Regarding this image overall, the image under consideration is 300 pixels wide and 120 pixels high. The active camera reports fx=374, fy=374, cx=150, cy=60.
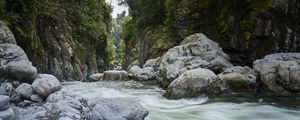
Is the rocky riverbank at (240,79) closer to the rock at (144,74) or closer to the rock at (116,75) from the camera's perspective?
the rock at (144,74)

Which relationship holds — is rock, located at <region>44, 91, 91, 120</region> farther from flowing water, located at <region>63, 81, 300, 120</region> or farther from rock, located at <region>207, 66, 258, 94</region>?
rock, located at <region>207, 66, 258, 94</region>

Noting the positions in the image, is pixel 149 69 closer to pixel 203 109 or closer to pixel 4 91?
pixel 203 109

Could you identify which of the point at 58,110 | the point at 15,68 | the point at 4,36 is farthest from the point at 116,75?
the point at 58,110

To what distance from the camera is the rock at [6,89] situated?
320 inches

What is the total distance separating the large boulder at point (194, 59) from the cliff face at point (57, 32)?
269 inches

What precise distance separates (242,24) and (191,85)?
22.4 feet

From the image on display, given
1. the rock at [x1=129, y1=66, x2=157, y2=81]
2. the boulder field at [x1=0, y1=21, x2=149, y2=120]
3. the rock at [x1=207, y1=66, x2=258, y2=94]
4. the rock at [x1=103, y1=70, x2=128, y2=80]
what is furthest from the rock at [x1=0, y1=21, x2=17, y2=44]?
the rock at [x1=103, y1=70, x2=128, y2=80]

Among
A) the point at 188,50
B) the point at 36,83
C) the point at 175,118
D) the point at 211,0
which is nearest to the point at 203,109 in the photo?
the point at 175,118

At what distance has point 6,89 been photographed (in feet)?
27.0

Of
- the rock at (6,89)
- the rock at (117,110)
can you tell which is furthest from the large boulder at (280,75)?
the rock at (6,89)

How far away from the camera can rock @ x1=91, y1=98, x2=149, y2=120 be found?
748 cm

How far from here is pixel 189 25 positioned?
22.2 metres

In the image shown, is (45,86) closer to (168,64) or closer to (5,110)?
(5,110)

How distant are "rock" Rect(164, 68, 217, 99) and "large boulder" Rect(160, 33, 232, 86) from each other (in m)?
2.82
